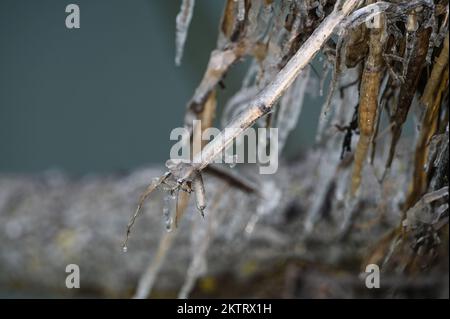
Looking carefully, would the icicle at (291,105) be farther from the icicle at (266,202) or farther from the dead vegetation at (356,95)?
the icicle at (266,202)

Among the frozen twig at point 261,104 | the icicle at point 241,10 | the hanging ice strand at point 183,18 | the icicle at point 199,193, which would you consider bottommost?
the icicle at point 199,193

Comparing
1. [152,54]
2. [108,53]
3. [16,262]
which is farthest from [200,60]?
[16,262]

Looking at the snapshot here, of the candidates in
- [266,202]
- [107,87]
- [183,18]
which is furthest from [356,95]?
[107,87]

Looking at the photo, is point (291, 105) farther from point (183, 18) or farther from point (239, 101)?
point (183, 18)

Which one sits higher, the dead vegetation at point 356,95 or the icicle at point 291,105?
the icicle at point 291,105

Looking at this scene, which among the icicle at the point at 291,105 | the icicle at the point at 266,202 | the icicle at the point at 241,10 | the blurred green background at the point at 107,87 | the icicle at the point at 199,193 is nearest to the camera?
the icicle at the point at 199,193

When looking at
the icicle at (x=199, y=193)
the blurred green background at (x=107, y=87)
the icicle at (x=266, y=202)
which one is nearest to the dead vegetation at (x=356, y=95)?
the icicle at (x=199, y=193)

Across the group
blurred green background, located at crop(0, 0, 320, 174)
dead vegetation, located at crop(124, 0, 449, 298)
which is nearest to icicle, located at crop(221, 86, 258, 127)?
dead vegetation, located at crop(124, 0, 449, 298)
